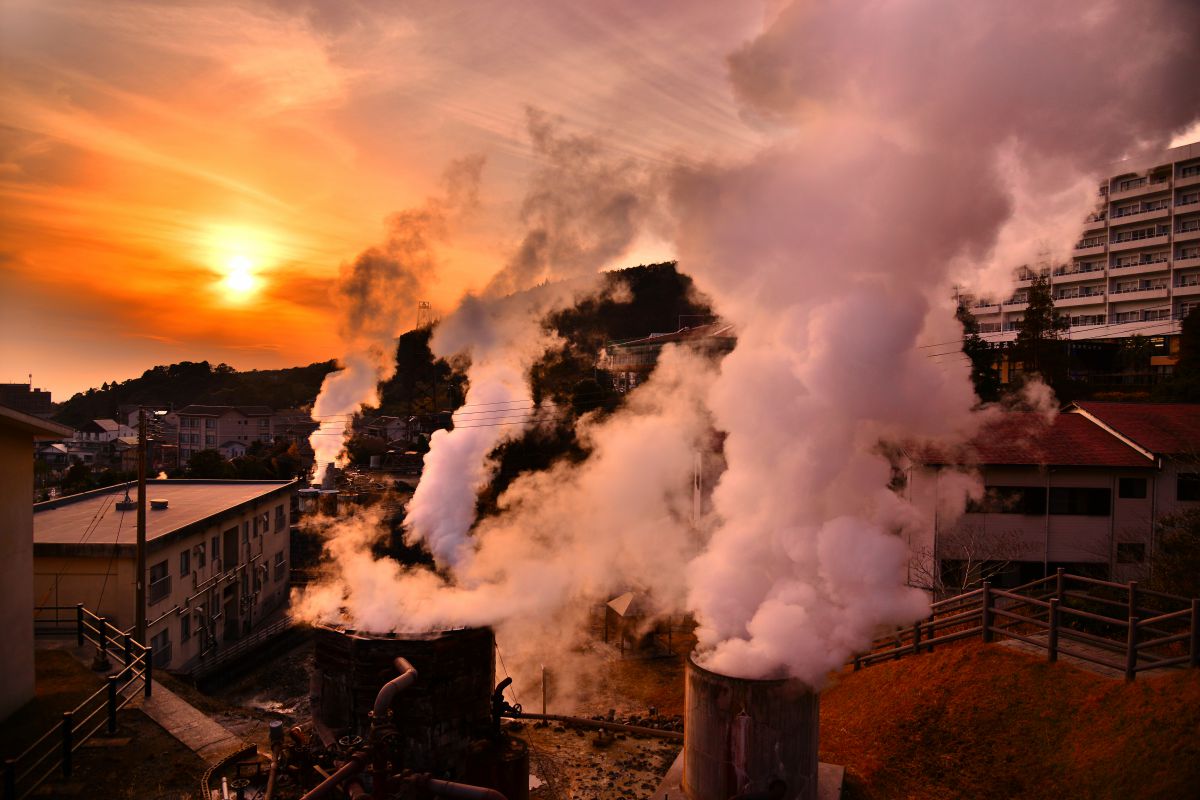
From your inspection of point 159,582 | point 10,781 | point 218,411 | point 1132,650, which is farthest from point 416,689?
point 218,411

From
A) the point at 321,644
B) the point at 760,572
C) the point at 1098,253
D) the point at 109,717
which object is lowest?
the point at 109,717

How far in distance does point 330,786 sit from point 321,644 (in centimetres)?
345

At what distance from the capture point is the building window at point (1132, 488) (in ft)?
70.4

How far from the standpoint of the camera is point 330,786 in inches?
295

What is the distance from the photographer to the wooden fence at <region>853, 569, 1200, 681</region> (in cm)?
1034

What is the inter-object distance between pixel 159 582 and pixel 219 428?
61.5 m

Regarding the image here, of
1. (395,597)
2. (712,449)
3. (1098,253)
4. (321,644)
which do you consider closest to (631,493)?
(712,449)

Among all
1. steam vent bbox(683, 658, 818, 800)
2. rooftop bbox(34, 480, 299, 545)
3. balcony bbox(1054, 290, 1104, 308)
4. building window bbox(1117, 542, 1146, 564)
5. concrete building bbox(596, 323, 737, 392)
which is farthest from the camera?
balcony bbox(1054, 290, 1104, 308)

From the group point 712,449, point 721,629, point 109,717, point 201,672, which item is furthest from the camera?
point 712,449

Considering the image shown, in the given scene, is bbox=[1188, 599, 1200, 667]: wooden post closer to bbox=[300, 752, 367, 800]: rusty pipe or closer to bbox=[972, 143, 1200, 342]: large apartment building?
bbox=[300, 752, 367, 800]: rusty pipe

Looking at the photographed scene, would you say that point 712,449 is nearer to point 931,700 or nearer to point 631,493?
point 631,493

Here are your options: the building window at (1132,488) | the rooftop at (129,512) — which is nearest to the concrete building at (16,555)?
the rooftop at (129,512)

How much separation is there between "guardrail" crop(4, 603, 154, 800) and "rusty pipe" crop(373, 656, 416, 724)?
160 inches

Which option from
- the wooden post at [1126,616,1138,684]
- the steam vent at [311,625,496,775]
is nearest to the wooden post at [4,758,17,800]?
the steam vent at [311,625,496,775]
